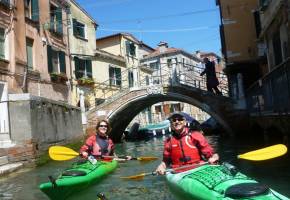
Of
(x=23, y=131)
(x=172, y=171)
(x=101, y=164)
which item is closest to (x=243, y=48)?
(x=23, y=131)

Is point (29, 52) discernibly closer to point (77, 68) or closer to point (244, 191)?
point (77, 68)

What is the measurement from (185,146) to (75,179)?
8.02ft

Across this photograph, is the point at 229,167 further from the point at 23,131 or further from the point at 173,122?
the point at 23,131

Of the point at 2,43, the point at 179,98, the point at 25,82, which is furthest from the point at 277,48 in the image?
the point at 2,43

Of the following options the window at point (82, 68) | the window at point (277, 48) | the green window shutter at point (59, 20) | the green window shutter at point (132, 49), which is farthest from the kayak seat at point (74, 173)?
the green window shutter at point (132, 49)

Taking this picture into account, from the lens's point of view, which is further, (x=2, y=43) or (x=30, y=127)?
(x=2, y=43)

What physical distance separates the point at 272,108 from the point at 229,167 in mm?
6988

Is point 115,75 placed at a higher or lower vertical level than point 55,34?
lower

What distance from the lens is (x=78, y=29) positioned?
28.0 m

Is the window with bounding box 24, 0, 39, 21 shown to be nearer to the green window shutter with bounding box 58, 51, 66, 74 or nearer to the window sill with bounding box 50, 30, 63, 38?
the window sill with bounding box 50, 30, 63, 38

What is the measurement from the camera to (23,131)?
44.3ft

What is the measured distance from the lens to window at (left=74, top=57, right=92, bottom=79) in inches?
1044

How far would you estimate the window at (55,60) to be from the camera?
74.0ft

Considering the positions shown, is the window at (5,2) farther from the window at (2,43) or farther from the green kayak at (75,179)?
the green kayak at (75,179)
